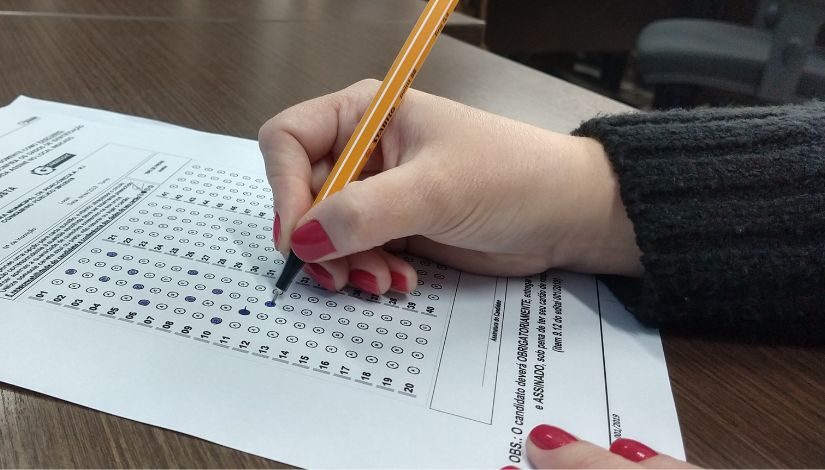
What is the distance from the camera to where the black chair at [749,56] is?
1.09 m

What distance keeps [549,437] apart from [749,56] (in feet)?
3.53

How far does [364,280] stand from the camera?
1.32 ft

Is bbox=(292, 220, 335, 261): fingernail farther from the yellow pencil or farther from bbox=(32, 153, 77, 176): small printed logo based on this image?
bbox=(32, 153, 77, 176): small printed logo

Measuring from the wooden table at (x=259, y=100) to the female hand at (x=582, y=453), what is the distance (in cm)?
3

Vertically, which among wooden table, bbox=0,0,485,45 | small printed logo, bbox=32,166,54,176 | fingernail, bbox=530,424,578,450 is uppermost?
wooden table, bbox=0,0,485,45

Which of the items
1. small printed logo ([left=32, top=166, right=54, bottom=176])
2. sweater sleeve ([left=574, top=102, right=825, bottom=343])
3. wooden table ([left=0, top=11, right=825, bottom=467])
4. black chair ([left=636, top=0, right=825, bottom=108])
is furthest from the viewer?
black chair ([left=636, top=0, right=825, bottom=108])

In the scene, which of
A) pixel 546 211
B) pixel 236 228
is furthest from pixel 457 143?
pixel 236 228

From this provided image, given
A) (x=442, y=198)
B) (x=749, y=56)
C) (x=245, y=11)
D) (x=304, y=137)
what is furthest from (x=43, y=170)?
(x=749, y=56)

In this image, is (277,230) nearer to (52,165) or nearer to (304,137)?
(304,137)

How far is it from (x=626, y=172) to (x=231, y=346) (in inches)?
10.9

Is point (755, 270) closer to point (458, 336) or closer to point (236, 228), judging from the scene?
point (458, 336)

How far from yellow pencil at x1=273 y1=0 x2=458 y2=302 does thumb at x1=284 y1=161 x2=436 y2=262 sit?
34 mm

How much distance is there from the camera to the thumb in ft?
1.16

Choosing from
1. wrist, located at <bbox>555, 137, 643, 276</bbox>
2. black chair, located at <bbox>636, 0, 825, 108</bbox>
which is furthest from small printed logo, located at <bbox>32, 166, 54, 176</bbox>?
black chair, located at <bbox>636, 0, 825, 108</bbox>
